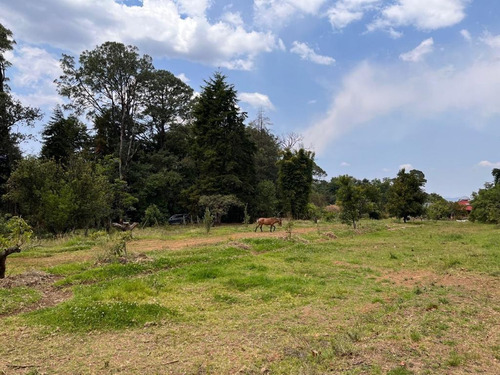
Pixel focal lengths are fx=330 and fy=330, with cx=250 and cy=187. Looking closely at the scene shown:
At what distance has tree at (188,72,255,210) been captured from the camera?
102 feet

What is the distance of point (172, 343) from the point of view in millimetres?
4695

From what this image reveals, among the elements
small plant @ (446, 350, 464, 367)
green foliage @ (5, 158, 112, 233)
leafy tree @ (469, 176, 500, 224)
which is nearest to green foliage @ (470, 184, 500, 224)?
leafy tree @ (469, 176, 500, 224)

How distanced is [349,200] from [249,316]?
17.9 metres

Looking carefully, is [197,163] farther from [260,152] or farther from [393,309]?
[393,309]

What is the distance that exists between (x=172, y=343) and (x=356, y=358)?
2496 mm

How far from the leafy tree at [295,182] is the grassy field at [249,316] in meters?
23.5

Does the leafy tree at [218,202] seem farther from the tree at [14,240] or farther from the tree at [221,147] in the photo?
the tree at [14,240]

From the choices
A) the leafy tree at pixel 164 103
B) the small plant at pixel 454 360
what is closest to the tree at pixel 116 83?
the leafy tree at pixel 164 103

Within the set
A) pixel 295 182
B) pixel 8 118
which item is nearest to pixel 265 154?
pixel 295 182

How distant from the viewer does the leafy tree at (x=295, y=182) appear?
112 ft

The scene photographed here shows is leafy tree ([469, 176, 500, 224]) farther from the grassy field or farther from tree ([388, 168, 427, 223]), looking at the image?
the grassy field

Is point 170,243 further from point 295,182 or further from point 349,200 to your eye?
point 295,182

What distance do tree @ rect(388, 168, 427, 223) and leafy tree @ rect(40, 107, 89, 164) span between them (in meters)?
30.6

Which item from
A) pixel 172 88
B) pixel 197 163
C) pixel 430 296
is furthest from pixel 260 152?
pixel 430 296
